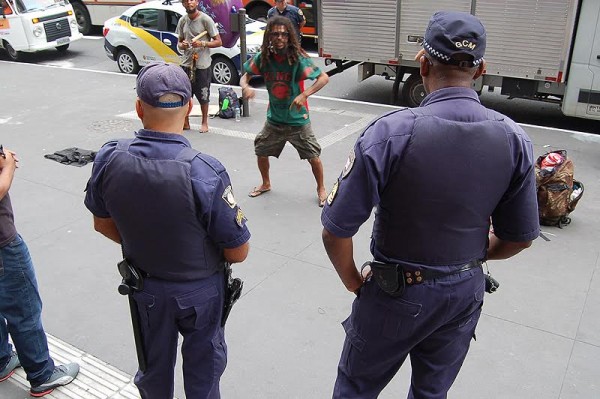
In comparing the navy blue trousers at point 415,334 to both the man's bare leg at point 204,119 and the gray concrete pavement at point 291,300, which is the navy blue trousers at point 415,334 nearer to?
the gray concrete pavement at point 291,300

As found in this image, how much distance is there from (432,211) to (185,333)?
1.26 m

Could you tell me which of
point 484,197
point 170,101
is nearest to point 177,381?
point 170,101

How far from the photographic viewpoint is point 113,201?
246 cm

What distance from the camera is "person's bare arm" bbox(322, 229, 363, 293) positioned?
2.32 m

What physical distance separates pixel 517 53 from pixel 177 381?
7068 mm

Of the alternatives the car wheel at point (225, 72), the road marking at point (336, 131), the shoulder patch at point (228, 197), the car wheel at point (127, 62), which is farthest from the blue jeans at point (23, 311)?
the car wheel at point (127, 62)

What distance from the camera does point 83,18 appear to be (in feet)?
59.3

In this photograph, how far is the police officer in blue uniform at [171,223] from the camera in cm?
238

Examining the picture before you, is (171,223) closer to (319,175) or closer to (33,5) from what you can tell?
(319,175)

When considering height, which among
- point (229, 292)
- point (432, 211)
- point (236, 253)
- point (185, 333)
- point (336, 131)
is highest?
point (432, 211)

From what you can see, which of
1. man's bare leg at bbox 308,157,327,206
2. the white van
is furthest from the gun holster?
the white van

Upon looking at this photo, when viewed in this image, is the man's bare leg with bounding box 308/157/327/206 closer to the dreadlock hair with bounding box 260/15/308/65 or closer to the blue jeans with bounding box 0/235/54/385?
the dreadlock hair with bounding box 260/15/308/65

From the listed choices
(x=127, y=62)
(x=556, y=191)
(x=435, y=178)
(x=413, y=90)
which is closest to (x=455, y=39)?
(x=435, y=178)

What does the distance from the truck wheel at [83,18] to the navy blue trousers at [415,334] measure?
702 inches
